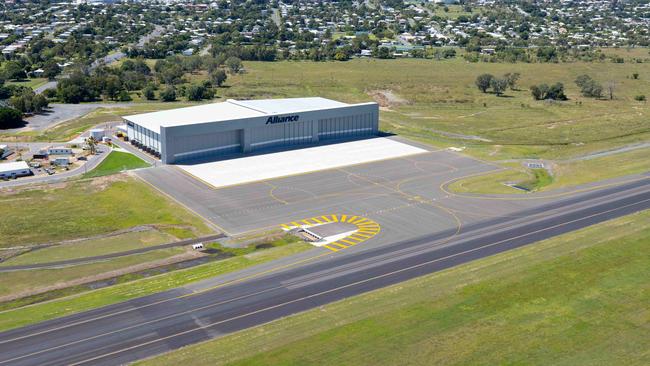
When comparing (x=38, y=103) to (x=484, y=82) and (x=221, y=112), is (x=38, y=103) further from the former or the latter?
(x=484, y=82)

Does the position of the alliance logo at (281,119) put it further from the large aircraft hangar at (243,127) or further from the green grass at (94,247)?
the green grass at (94,247)

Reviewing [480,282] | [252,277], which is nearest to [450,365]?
[480,282]

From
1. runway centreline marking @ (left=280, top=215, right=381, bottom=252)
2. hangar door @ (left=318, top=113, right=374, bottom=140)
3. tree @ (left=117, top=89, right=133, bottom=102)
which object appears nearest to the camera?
runway centreline marking @ (left=280, top=215, right=381, bottom=252)

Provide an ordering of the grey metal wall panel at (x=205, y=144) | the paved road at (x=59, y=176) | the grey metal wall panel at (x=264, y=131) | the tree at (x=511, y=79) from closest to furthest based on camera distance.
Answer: the paved road at (x=59, y=176) < the grey metal wall panel at (x=264, y=131) < the grey metal wall panel at (x=205, y=144) < the tree at (x=511, y=79)

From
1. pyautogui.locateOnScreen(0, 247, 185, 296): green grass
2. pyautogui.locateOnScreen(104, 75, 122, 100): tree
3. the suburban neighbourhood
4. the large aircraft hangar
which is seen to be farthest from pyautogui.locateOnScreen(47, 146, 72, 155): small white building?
pyautogui.locateOnScreen(104, 75, 122, 100): tree

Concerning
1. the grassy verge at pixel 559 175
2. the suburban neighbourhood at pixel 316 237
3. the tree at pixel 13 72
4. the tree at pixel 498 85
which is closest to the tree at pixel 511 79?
the tree at pixel 498 85

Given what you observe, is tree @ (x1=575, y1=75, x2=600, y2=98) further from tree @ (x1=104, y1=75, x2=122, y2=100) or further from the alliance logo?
tree @ (x1=104, y1=75, x2=122, y2=100)

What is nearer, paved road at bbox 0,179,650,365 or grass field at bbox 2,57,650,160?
paved road at bbox 0,179,650,365
